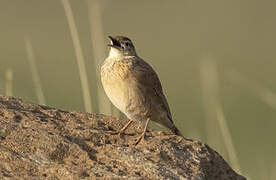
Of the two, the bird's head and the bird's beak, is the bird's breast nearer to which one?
the bird's head

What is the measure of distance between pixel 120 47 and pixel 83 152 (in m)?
2.66

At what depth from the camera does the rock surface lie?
5988 mm

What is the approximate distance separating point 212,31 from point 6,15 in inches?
421

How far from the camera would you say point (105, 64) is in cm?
857

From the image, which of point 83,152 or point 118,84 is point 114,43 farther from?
point 83,152

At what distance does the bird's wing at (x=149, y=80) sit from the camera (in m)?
8.33

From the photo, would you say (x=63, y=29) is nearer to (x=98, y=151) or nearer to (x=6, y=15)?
(x=6, y=15)

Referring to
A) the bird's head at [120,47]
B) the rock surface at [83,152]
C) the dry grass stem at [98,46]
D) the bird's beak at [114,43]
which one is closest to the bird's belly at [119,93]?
the dry grass stem at [98,46]

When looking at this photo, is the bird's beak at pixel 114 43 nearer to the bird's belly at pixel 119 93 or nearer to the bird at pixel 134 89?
the bird at pixel 134 89

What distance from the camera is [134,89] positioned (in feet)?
27.0

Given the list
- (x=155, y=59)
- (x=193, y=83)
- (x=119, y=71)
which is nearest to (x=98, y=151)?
(x=119, y=71)

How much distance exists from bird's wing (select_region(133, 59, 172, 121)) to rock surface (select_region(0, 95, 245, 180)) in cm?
116

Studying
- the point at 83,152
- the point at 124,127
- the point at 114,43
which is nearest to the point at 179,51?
the point at 114,43

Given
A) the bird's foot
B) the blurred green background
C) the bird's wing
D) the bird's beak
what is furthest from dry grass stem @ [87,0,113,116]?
the blurred green background
